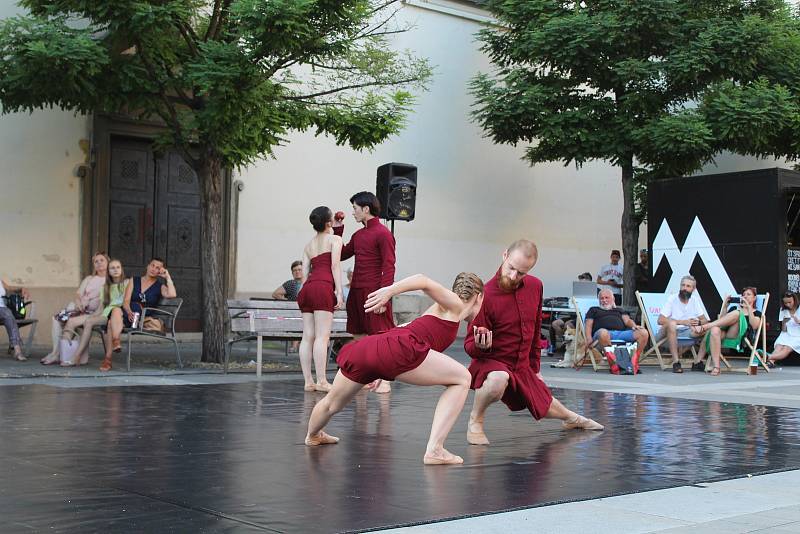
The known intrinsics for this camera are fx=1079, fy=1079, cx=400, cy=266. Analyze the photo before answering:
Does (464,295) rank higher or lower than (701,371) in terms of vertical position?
higher

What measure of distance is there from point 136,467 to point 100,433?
57.7 inches

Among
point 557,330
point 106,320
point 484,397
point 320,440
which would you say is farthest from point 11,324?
point 484,397

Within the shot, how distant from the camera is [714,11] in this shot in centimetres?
2142

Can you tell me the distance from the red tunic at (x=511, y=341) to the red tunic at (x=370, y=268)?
282 cm

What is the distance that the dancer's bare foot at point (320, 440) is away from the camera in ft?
22.6

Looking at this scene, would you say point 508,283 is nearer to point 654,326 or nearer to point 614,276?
point 654,326

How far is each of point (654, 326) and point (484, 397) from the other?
9076mm

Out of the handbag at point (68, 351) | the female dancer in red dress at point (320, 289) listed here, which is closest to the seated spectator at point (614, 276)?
the handbag at point (68, 351)

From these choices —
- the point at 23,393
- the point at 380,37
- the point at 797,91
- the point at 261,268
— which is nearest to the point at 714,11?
the point at 797,91

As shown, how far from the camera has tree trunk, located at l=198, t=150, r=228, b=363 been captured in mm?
14219

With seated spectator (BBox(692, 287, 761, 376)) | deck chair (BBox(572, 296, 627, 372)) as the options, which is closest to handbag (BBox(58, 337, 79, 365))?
deck chair (BBox(572, 296, 627, 372))

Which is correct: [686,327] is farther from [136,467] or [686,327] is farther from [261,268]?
[136,467]

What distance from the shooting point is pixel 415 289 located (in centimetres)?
597

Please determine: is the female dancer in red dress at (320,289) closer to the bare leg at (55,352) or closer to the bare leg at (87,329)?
the bare leg at (87,329)
